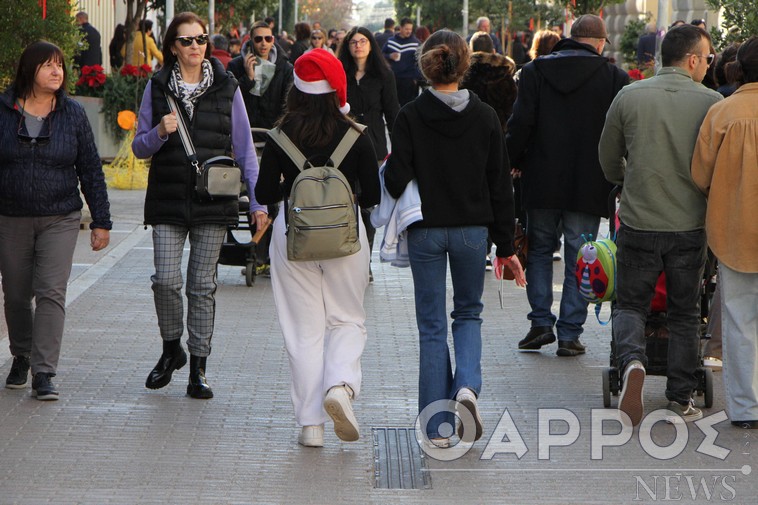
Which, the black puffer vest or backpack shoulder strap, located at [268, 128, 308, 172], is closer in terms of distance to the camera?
backpack shoulder strap, located at [268, 128, 308, 172]

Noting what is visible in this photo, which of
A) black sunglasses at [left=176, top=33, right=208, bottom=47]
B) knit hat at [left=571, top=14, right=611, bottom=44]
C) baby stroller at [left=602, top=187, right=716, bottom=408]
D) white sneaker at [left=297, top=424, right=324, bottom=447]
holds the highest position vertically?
knit hat at [left=571, top=14, right=611, bottom=44]

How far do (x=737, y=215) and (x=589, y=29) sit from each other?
2386 mm

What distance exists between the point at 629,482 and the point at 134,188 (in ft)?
44.2

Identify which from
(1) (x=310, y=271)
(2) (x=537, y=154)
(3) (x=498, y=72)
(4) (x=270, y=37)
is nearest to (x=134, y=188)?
(4) (x=270, y=37)

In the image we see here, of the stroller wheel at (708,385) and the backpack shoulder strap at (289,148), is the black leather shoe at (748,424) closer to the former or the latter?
the stroller wheel at (708,385)

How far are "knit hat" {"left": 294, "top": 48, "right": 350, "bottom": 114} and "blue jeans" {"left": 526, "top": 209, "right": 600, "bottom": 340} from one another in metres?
2.69

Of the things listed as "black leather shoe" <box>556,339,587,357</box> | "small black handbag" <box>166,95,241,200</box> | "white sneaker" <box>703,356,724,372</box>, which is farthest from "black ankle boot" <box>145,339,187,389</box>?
"white sneaker" <box>703,356,724,372</box>

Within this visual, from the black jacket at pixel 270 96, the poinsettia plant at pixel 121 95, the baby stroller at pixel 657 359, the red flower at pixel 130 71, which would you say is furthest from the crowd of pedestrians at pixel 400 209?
the red flower at pixel 130 71

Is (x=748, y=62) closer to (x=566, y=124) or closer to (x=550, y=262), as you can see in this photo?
(x=566, y=124)

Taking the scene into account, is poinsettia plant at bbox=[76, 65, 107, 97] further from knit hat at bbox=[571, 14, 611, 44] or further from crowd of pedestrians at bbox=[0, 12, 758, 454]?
crowd of pedestrians at bbox=[0, 12, 758, 454]

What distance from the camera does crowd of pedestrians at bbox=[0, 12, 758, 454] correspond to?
19.7ft

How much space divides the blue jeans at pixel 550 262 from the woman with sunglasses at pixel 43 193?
2.80 m

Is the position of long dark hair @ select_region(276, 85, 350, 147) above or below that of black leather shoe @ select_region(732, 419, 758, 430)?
above

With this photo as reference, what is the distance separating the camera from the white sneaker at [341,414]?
579 cm
